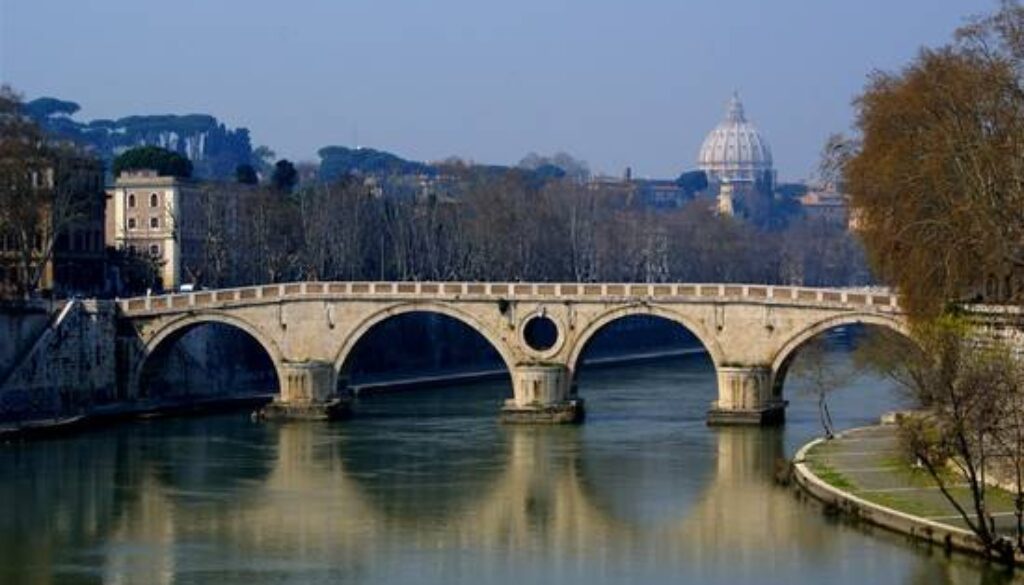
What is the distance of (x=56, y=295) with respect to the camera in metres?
69.0

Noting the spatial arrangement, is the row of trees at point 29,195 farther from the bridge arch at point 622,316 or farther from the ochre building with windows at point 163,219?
the bridge arch at point 622,316

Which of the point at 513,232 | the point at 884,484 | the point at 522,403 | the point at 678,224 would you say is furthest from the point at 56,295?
the point at 678,224

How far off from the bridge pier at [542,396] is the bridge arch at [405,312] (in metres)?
1.36

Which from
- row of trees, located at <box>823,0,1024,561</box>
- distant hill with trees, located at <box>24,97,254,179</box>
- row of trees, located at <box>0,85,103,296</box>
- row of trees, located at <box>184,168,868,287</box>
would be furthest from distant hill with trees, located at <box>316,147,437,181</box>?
row of trees, located at <box>823,0,1024,561</box>

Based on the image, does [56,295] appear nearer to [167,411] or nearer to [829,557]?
[167,411]

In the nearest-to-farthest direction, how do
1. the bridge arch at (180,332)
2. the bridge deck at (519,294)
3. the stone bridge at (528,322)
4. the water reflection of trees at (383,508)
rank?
1. the water reflection of trees at (383,508)
2. the stone bridge at (528,322)
3. the bridge deck at (519,294)
4. the bridge arch at (180,332)

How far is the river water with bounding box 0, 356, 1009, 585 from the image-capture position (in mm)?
35656

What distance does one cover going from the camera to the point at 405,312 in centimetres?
6128

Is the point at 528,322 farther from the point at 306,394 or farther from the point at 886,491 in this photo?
the point at 886,491

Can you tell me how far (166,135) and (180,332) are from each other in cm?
12349

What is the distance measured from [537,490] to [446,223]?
4264 centimetres

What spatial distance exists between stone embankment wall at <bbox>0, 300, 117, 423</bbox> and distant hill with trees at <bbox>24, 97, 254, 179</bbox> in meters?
103

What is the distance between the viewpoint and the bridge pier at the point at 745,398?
5644cm

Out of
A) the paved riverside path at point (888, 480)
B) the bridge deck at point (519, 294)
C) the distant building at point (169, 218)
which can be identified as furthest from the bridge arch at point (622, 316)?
the distant building at point (169, 218)
